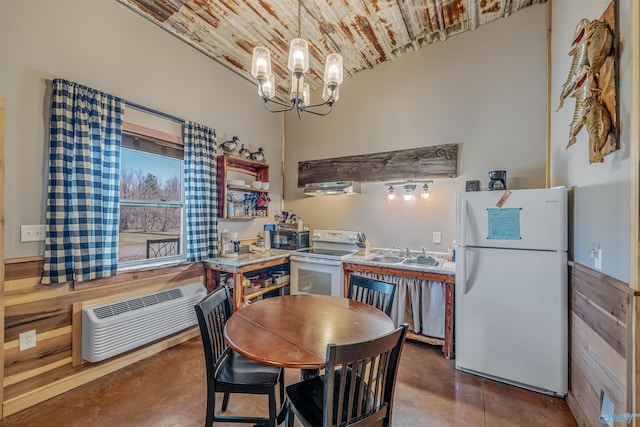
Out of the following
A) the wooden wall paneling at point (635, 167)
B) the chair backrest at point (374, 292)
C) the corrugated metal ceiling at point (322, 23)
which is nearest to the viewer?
the wooden wall paneling at point (635, 167)

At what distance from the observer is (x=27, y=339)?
195 cm

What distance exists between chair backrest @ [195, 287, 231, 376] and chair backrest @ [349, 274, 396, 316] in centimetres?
100

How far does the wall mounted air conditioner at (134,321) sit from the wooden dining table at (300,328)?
1281 millimetres

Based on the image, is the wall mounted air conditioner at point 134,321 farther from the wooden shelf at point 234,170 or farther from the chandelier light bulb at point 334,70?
the chandelier light bulb at point 334,70

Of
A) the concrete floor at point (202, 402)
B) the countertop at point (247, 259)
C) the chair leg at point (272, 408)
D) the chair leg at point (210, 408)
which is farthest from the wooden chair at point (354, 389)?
the countertop at point (247, 259)

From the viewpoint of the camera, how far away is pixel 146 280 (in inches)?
104

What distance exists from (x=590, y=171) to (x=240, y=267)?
2.99m

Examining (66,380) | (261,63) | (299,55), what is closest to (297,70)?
(299,55)

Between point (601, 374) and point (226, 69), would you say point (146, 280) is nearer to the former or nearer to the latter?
point (226, 69)

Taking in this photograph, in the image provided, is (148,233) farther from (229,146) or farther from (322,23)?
(322,23)

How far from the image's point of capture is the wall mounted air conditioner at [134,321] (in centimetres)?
218

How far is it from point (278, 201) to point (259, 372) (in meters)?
2.93

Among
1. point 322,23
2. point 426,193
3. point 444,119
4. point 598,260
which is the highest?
point 322,23

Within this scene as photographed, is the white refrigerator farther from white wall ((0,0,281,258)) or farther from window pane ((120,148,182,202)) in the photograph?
white wall ((0,0,281,258))
